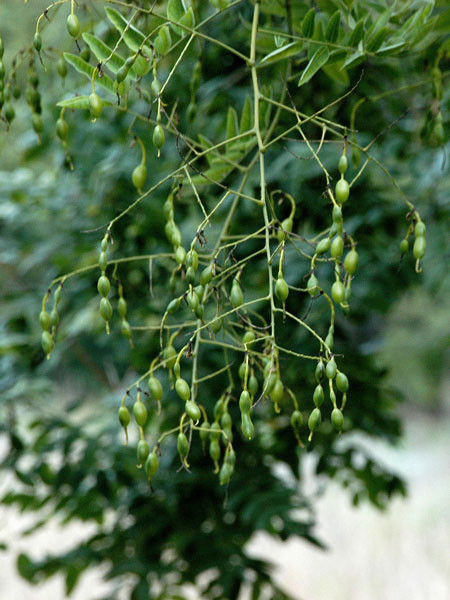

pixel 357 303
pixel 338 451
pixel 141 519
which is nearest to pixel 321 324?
pixel 357 303

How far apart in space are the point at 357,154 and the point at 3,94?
1.16 feet

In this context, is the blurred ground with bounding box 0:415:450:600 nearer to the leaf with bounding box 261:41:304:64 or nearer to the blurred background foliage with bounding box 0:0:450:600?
the blurred background foliage with bounding box 0:0:450:600

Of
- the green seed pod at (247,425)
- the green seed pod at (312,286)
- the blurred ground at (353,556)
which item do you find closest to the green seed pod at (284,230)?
the green seed pod at (312,286)

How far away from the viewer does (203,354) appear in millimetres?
1133

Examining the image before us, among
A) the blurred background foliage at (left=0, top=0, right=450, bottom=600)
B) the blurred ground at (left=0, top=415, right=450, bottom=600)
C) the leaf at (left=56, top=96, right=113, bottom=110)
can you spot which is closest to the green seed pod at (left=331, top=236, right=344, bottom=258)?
the leaf at (left=56, top=96, right=113, bottom=110)

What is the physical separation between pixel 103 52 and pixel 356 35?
24cm

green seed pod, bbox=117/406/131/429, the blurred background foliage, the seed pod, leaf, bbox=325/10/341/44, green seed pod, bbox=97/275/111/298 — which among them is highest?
leaf, bbox=325/10/341/44

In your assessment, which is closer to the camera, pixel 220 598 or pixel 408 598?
pixel 220 598

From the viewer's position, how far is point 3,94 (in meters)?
0.68

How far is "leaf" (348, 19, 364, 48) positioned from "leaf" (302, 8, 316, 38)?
39 millimetres

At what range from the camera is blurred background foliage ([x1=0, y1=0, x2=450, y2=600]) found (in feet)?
3.75

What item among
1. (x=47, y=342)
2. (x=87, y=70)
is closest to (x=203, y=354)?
(x=47, y=342)

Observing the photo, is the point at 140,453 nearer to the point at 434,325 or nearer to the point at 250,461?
the point at 250,461

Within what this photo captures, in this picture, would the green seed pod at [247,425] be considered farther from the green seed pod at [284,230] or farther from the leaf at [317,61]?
the leaf at [317,61]
